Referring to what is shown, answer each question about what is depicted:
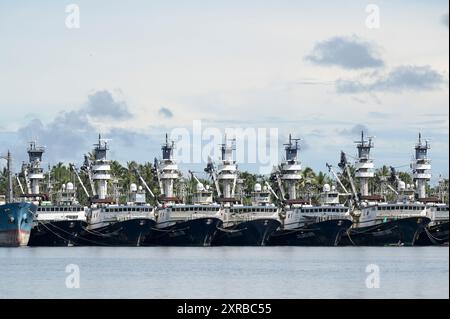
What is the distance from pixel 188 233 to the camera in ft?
623

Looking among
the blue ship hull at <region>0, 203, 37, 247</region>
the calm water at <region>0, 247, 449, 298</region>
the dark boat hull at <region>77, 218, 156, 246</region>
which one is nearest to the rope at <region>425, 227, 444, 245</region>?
the calm water at <region>0, 247, 449, 298</region>

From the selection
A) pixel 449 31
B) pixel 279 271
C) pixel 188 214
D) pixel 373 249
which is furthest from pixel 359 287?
pixel 188 214

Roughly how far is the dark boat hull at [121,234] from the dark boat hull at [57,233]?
1743mm

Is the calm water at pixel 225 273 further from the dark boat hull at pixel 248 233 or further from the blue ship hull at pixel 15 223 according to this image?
the dark boat hull at pixel 248 233

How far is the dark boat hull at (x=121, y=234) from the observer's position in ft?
623

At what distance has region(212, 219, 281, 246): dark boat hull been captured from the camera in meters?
189

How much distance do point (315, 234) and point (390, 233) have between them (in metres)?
10.0

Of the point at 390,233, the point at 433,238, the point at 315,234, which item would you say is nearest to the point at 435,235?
the point at 433,238

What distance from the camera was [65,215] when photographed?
7662 inches

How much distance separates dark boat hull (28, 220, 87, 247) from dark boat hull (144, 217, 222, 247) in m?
9.48

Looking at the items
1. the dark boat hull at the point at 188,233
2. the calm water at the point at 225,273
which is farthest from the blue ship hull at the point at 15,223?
the dark boat hull at the point at 188,233

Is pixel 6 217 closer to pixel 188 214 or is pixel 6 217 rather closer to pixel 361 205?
pixel 188 214

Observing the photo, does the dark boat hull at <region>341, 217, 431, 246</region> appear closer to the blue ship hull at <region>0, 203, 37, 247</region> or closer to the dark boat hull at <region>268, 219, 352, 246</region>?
the dark boat hull at <region>268, 219, 352, 246</region>
